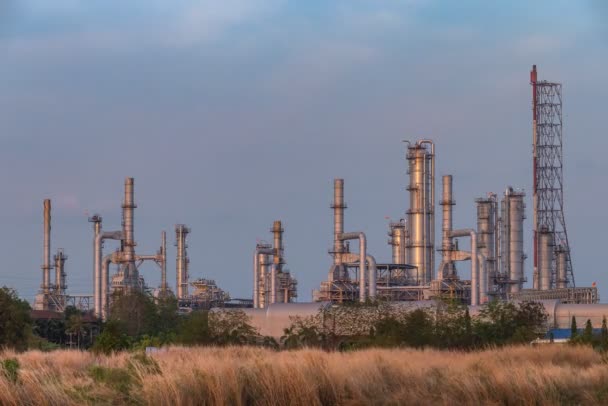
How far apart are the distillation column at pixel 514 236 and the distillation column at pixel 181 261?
37972 mm

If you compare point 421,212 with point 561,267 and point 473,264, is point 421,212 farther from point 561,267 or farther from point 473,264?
point 561,267

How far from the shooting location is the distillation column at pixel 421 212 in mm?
95312

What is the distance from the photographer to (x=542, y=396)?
27.6m

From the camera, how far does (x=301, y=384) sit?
2641cm

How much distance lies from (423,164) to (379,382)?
68.4m

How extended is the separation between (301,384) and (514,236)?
75.8m

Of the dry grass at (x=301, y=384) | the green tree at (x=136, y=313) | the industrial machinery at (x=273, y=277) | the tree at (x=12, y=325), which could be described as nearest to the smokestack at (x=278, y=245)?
the industrial machinery at (x=273, y=277)

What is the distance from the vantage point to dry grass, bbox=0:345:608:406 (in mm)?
25469

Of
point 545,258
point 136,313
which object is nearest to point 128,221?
point 136,313

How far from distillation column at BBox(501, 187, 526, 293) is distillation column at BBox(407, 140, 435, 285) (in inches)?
296

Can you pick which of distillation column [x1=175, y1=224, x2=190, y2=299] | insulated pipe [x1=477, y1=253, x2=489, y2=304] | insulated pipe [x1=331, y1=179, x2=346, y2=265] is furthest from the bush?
distillation column [x1=175, y1=224, x2=190, y2=299]

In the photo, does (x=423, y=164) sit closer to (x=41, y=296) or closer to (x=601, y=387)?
(x=41, y=296)

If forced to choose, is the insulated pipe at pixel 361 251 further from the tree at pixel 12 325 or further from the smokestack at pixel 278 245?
the tree at pixel 12 325

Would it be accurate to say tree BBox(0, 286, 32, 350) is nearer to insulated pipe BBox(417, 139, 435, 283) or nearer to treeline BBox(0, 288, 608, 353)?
treeline BBox(0, 288, 608, 353)
